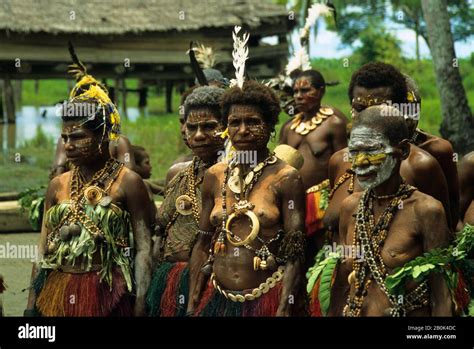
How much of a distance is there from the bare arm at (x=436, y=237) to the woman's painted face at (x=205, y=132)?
2098 millimetres

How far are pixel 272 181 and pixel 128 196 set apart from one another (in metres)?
0.88

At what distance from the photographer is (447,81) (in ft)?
54.3

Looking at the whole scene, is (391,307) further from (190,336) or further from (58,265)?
(58,265)

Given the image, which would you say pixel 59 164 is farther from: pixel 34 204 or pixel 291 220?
pixel 291 220

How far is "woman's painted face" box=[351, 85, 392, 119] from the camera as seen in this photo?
690cm

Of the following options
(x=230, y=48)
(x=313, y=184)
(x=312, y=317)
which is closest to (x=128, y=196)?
(x=312, y=317)

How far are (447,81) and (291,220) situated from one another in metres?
10.7

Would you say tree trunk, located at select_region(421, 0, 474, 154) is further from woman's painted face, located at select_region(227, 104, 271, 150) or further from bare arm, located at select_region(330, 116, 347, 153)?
woman's painted face, located at select_region(227, 104, 271, 150)

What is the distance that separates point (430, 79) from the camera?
2634 centimetres

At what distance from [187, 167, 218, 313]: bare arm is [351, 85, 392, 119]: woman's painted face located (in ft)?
3.20

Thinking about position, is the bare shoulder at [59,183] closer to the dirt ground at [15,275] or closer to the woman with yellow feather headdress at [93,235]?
the woman with yellow feather headdress at [93,235]

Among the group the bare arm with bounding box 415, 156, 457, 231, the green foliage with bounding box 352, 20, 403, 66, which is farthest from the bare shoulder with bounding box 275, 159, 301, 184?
the green foliage with bounding box 352, 20, 403, 66

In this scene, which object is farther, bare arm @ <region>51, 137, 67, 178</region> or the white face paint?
bare arm @ <region>51, 137, 67, 178</region>

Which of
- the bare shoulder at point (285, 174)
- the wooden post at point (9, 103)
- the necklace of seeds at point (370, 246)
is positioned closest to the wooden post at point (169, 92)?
the wooden post at point (9, 103)
